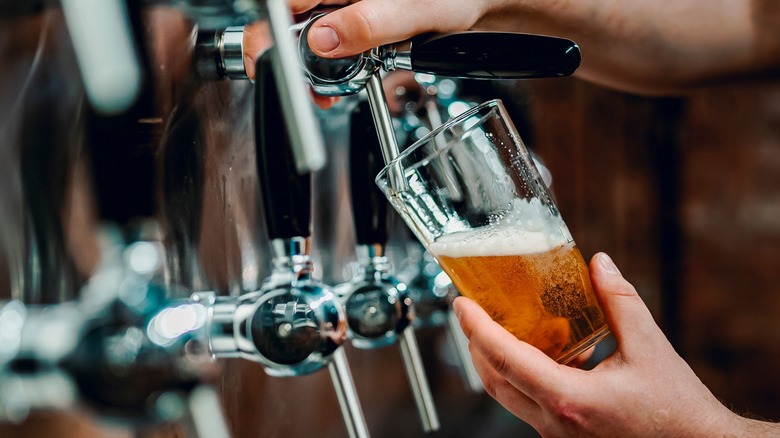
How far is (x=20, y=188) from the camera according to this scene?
47 cm

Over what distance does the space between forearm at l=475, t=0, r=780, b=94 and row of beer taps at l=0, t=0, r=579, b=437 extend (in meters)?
0.27

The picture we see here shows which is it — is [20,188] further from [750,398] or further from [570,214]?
[750,398]

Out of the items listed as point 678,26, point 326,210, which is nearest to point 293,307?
point 326,210

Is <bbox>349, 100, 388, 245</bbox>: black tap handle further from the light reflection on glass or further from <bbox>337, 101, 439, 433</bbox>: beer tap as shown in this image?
the light reflection on glass

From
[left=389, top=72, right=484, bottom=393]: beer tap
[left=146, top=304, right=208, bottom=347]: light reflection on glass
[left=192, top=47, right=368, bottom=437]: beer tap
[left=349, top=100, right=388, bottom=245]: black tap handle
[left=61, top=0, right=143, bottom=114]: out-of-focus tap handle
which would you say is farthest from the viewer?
[left=389, top=72, right=484, bottom=393]: beer tap

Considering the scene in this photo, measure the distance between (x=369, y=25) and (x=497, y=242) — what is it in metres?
0.21

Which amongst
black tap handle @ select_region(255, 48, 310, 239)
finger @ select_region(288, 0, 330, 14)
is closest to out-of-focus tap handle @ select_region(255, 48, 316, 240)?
black tap handle @ select_region(255, 48, 310, 239)

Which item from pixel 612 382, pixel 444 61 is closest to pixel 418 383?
pixel 612 382

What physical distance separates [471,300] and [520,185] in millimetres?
110

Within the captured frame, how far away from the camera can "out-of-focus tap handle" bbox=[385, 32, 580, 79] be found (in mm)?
576

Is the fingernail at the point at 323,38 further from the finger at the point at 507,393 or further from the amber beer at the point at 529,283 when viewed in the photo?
the finger at the point at 507,393

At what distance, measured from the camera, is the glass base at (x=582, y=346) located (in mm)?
639

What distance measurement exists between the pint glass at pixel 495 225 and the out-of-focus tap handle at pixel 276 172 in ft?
0.25

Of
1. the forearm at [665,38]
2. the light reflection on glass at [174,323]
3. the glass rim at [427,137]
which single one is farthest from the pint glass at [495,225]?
the forearm at [665,38]
